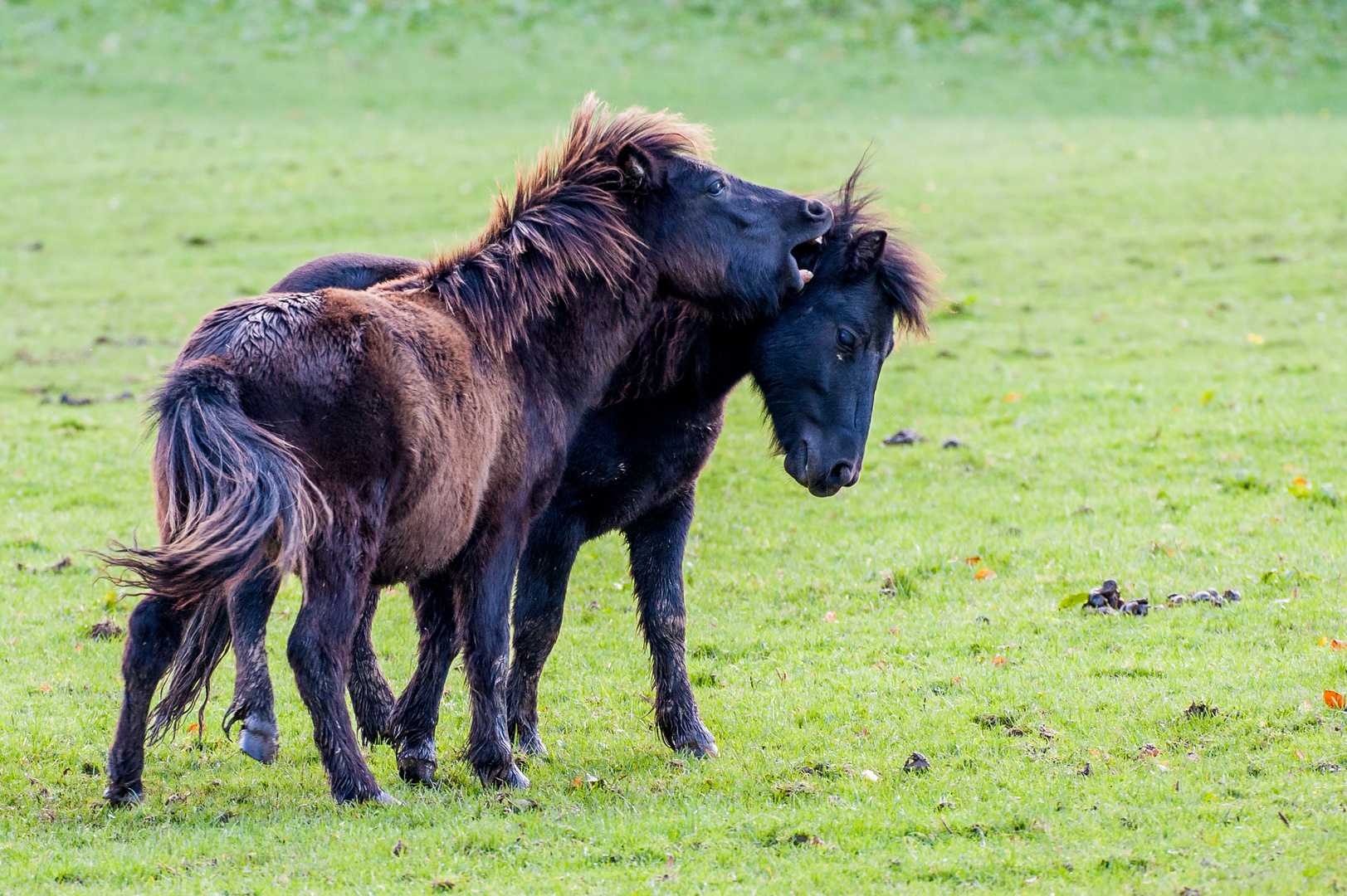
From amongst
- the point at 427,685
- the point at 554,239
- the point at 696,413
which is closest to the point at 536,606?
the point at 427,685

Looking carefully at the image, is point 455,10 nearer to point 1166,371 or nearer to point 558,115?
point 558,115

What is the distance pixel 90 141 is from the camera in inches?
930

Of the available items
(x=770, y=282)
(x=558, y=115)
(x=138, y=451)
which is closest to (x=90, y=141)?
(x=558, y=115)

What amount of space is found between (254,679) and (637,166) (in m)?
3.02

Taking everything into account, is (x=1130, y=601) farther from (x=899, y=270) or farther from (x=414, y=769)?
(x=414, y=769)

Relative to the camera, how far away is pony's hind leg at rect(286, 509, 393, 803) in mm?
4820

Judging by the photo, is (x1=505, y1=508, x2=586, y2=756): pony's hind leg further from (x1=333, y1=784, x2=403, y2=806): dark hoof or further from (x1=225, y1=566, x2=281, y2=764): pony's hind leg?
(x1=333, y1=784, x2=403, y2=806): dark hoof

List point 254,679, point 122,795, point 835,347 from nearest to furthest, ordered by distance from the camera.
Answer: point 122,795 → point 254,679 → point 835,347

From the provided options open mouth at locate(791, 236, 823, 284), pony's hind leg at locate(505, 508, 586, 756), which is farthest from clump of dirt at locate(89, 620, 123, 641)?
open mouth at locate(791, 236, 823, 284)

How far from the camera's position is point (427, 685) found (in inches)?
232

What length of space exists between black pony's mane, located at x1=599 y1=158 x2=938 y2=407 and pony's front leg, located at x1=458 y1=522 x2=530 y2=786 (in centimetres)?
111

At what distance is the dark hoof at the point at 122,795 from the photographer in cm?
532

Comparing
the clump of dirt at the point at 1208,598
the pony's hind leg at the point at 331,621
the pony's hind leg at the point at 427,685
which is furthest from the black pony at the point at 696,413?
the clump of dirt at the point at 1208,598

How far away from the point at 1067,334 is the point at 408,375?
1160 centimetres
